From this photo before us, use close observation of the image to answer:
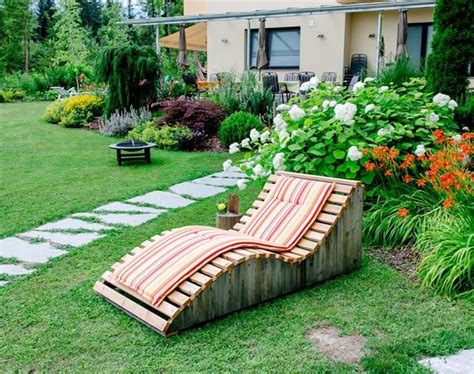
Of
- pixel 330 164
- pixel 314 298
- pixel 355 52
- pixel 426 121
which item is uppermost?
pixel 355 52

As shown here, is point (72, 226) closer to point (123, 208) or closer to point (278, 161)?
point (123, 208)

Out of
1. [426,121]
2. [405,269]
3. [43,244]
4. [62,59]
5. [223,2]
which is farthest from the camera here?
[62,59]

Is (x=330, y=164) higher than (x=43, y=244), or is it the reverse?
(x=330, y=164)

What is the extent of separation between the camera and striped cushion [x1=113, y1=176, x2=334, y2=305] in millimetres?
3273

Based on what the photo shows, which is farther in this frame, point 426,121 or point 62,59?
point 62,59

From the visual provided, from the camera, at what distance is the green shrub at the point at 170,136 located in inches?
388

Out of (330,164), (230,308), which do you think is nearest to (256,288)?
(230,308)

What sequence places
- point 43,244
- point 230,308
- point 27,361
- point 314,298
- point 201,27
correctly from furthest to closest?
point 201,27 → point 43,244 → point 314,298 → point 230,308 → point 27,361

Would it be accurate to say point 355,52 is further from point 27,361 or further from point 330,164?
point 27,361

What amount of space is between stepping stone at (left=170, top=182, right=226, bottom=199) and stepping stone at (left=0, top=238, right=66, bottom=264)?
7.13ft

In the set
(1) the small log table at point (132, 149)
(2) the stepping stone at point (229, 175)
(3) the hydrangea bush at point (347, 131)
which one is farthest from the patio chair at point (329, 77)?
(3) the hydrangea bush at point (347, 131)

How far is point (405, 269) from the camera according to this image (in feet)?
13.5

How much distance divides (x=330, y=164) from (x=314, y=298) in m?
1.65

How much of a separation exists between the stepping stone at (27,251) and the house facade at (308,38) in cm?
1172
